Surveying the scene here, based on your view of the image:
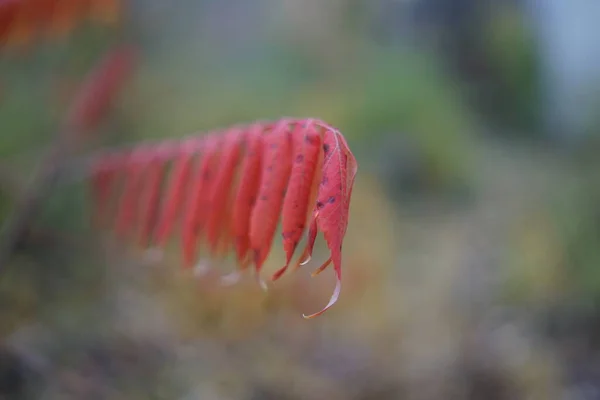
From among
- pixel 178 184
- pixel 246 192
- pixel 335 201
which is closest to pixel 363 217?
pixel 178 184

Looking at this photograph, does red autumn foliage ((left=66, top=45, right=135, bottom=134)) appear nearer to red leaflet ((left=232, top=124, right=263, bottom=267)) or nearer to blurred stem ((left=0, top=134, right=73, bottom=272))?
blurred stem ((left=0, top=134, right=73, bottom=272))

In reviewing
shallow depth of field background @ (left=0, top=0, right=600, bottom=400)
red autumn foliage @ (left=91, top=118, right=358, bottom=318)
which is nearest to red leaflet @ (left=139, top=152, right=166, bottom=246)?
red autumn foliage @ (left=91, top=118, right=358, bottom=318)

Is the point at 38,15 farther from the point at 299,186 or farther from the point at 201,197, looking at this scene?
the point at 299,186

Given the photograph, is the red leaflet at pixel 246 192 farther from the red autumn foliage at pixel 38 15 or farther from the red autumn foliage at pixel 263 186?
the red autumn foliage at pixel 38 15

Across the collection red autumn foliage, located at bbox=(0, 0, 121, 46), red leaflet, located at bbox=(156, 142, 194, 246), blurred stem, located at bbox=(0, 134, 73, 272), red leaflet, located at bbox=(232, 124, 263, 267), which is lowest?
red leaflet, located at bbox=(232, 124, 263, 267)

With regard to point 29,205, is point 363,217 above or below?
above

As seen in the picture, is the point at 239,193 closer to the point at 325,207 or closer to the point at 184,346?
the point at 325,207
